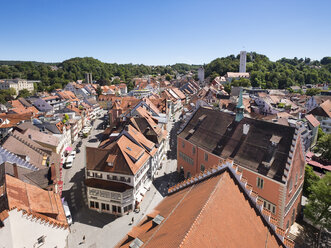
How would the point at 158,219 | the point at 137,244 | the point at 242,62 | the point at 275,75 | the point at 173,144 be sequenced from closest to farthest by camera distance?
the point at 137,244 → the point at 158,219 → the point at 173,144 → the point at 275,75 → the point at 242,62

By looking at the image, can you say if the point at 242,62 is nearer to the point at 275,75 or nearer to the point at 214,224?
the point at 275,75

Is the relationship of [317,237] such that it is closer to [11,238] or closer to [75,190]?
[11,238]

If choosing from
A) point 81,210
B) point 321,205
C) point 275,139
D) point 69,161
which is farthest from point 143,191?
point 321,205

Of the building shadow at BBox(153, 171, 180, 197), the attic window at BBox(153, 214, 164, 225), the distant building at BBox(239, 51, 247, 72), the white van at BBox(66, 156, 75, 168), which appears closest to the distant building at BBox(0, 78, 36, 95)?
the white van at BBox(66, 156, 75, 168)

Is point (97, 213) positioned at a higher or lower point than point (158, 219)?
lower

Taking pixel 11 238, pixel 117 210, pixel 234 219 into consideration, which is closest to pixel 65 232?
pixel 11 238

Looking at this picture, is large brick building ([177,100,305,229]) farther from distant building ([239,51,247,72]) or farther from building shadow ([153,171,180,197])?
distant building ([239,51,247,72])
